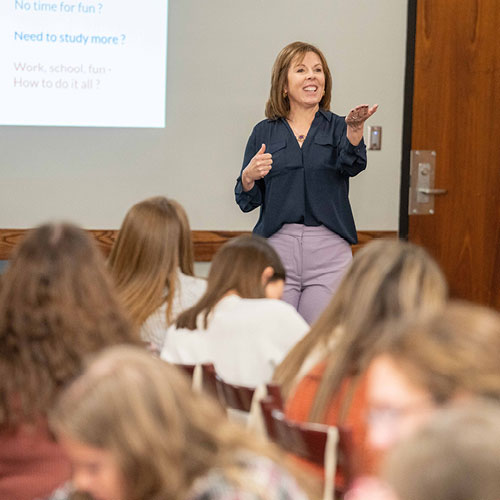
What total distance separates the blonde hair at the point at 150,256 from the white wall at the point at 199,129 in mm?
1582

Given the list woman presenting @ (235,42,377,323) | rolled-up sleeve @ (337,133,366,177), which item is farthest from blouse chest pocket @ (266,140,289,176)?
rolled-up sleeve @ (337,133,366,177)

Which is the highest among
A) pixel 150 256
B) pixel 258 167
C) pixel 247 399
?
pixel 258 167

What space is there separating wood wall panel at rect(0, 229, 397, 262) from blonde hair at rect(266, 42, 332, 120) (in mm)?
959

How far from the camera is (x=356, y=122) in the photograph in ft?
10.9

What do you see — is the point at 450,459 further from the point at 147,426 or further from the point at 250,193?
the point at 250,193

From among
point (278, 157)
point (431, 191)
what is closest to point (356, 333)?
point (278, 157)

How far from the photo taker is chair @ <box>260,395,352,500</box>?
1.54 m

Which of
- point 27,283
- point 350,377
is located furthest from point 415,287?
point 27,283

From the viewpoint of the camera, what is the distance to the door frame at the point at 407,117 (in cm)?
431

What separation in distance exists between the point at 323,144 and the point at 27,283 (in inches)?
78.4

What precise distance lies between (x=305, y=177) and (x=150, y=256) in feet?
3.27

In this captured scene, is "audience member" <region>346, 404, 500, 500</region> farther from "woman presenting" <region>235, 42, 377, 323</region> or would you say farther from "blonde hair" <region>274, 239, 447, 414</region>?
"woman presenting" <region>235, 42, 377, 323</region>

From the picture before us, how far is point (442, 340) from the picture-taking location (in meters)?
1.12

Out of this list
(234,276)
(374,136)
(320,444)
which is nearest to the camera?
(320,444)
